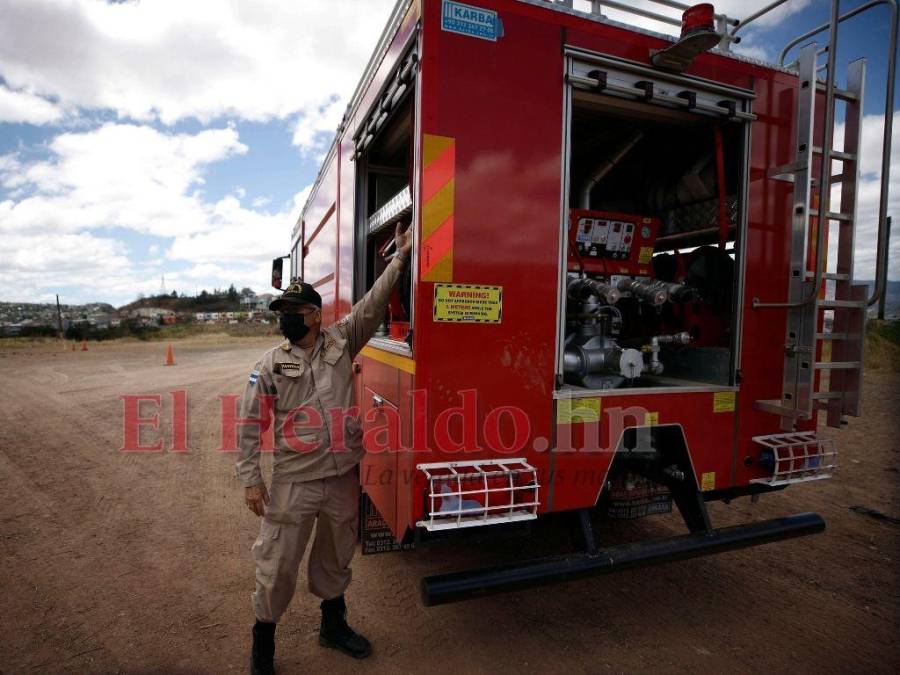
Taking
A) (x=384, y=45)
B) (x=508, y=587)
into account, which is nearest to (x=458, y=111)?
(x=384, y=45)

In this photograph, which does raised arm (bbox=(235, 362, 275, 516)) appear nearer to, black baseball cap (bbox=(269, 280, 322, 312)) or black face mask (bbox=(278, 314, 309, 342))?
black face mask (bbox=(278, 314, 309, 342))

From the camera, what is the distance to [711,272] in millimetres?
3488

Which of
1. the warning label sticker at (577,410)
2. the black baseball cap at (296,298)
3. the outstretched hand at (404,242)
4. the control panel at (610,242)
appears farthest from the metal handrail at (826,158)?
the black baseball cap at (296,298)

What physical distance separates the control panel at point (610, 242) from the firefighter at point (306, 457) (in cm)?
127

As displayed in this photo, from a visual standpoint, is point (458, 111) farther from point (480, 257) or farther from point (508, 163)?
point (480, 257)

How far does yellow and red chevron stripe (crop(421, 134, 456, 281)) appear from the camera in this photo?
2230 millimetres

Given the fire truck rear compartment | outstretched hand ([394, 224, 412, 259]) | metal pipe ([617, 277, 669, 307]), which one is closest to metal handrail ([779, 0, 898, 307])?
the fire truck rear compartment

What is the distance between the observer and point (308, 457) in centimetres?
262

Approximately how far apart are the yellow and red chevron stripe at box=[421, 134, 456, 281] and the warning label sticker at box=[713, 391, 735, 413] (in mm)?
1671

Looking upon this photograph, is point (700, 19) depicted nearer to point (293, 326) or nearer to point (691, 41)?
point (691, 41)

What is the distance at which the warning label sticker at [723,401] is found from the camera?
9.42ft

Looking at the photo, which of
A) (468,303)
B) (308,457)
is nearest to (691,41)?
(468,303)

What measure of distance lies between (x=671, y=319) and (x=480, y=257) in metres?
2.04

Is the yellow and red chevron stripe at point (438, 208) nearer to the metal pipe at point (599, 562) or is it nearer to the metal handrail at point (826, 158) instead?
the metal pipe at point (599, 562)
